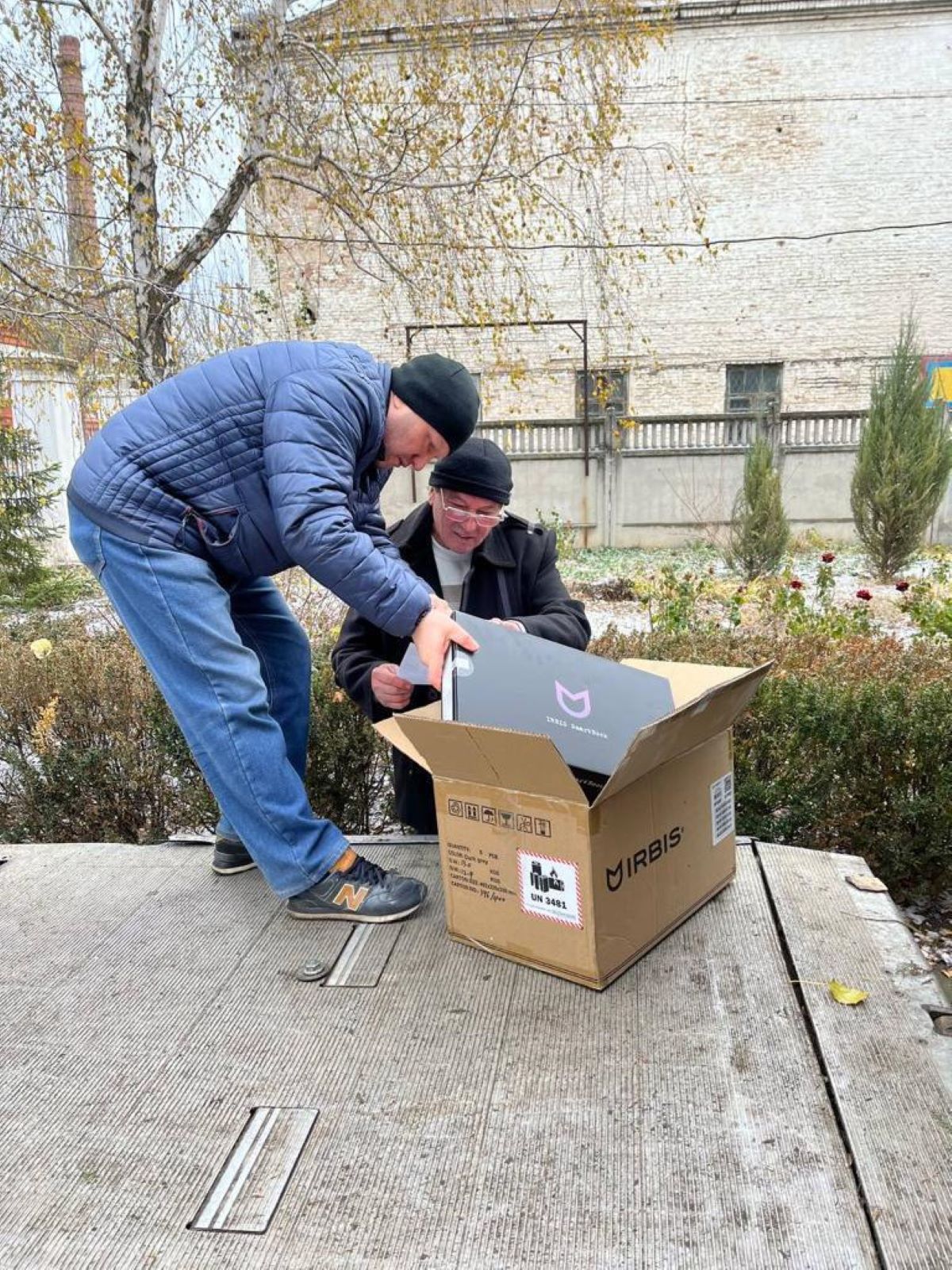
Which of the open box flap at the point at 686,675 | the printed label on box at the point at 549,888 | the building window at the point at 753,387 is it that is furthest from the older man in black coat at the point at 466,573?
the building window at the point at 753,387

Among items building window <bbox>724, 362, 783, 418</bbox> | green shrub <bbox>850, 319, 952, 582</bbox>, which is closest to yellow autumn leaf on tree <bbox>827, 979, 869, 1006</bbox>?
green shrub <bbox>850, 319, 952, 582</bbox>

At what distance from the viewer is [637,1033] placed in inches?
64.1

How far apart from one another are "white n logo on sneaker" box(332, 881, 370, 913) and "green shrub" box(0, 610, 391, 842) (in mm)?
784

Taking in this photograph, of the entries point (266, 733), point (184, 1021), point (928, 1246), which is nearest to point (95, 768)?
point (266, 733)

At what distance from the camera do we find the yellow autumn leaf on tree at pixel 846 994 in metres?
1.71

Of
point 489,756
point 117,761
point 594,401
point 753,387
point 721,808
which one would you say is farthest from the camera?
point 753,387

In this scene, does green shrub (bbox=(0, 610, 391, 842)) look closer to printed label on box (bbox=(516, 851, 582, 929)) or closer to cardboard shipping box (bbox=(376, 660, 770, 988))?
cardboard shipping box (bbox=(376, 660, 770, 988))

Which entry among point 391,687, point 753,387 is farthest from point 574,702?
point 753,387

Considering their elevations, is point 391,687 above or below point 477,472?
below

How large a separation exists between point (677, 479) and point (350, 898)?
12.4m

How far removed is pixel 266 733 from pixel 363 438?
2.40 feet

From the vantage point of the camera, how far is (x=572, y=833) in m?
1.67

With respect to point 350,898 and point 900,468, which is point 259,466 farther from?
point 900,468

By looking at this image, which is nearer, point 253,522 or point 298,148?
point 253,522
